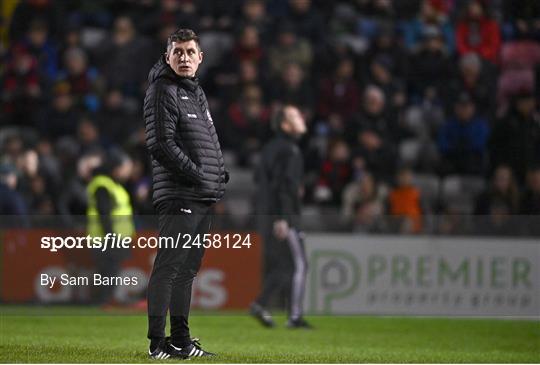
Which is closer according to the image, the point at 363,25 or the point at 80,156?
the point at 80,156

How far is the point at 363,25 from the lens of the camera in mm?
21094

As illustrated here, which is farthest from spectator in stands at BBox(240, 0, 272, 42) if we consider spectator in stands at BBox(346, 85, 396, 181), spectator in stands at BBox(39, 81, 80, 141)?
spectator in stands at BBox(39, 81, 80, 141)

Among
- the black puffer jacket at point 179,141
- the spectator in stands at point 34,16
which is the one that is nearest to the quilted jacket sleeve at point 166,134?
the black puffer jacket at point 179,141

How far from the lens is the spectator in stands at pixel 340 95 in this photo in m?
19.5

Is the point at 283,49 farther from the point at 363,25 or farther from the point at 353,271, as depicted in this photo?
the point at 353,271

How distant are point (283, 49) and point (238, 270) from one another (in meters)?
5.64

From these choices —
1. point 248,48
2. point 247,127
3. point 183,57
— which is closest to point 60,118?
point 247,127

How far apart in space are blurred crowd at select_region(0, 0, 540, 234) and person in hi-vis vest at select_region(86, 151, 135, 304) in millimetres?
1085

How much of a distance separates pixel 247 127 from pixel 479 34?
3834 millimetres

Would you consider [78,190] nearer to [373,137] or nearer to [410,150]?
[373,137]

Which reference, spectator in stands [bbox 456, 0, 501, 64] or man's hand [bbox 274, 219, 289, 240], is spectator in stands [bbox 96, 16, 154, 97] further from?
man's hand [bbox 274, 219, 289, 240]

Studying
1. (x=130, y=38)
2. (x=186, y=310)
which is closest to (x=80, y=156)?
(x=130, y=38)

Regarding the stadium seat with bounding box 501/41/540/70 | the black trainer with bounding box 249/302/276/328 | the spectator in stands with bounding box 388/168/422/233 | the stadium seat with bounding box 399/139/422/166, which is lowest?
the black trainer with bounding box 249/302/276/328

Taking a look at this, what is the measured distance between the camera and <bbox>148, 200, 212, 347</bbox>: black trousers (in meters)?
8.92
